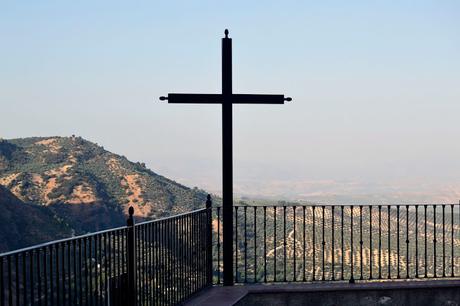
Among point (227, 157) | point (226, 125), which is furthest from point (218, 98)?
point (227, 157)

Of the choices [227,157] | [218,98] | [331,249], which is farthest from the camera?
[331,249]

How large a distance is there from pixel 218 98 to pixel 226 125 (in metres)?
0.36

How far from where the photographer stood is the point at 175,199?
72.8 m

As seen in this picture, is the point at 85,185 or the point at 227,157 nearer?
the point at 227,157

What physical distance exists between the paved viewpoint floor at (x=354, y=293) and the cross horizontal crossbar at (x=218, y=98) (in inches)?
89.7

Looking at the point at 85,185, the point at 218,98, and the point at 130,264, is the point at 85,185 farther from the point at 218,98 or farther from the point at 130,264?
the point at 130,264

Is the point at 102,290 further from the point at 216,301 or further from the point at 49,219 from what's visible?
the point at 49,219

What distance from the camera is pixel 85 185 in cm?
7406

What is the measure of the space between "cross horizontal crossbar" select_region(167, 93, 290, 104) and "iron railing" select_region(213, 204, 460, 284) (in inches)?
53.3

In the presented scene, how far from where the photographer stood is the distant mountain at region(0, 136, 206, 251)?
69.7 m

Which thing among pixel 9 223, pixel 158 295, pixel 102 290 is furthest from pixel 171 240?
pixel 9 223

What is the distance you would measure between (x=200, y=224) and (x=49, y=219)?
52.9m

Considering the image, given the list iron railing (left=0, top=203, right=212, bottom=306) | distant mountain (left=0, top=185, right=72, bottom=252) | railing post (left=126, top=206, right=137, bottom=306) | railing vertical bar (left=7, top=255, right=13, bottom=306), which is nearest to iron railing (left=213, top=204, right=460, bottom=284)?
iron railing (left=0, top=203, right=212, bottom=306)

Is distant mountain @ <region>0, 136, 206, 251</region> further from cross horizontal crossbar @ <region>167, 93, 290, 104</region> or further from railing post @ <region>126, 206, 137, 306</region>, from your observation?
railing post @ <region>126, 206, 137, 306</region>
